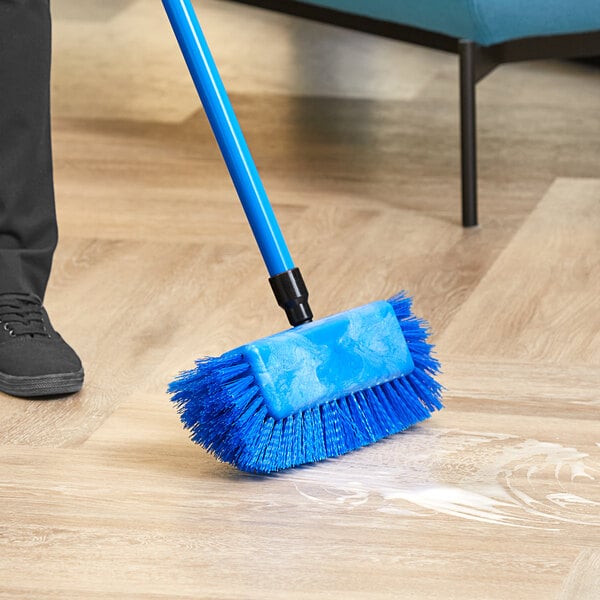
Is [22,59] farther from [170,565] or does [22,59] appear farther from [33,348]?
[170,565]

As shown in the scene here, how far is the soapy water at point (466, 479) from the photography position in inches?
39.9

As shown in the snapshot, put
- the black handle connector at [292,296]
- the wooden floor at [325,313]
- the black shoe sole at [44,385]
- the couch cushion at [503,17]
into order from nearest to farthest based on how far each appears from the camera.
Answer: the wooden floor at [325,313] < the black handle connector at [292,296] < the black shoe sole at [44,385] < the couch cushion at [503,17]

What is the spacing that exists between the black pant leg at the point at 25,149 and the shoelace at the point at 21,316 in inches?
0.4

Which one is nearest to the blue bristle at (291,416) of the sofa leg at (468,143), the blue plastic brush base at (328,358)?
the blue plastic brush base at (328,358)

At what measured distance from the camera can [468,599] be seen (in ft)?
2.92

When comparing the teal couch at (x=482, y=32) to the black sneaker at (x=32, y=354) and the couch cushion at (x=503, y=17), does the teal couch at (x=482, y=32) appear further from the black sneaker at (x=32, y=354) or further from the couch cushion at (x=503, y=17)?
the black sneaker at (x=32, y=354)

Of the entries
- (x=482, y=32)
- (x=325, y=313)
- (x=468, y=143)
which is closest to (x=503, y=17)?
(x=482, y=32)

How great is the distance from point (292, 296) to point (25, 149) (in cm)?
35

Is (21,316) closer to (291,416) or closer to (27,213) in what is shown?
(27,213)

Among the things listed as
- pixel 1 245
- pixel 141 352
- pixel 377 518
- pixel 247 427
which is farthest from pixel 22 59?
pixel 377 518

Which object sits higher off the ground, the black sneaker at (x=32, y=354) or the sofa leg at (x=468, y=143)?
the black sneaker at (x=32, y=354)

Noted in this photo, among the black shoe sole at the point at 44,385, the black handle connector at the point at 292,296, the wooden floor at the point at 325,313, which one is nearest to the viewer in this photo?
the wooden floor at the point at 325,313

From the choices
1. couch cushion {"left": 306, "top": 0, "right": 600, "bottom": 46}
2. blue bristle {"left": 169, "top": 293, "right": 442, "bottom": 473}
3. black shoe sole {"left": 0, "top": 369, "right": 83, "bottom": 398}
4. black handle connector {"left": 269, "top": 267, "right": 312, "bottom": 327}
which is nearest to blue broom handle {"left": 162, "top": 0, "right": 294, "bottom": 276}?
black handle connector {"left": 269, "top": 267, "right": 312, "bottom": 327}

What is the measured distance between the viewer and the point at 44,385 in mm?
1257
